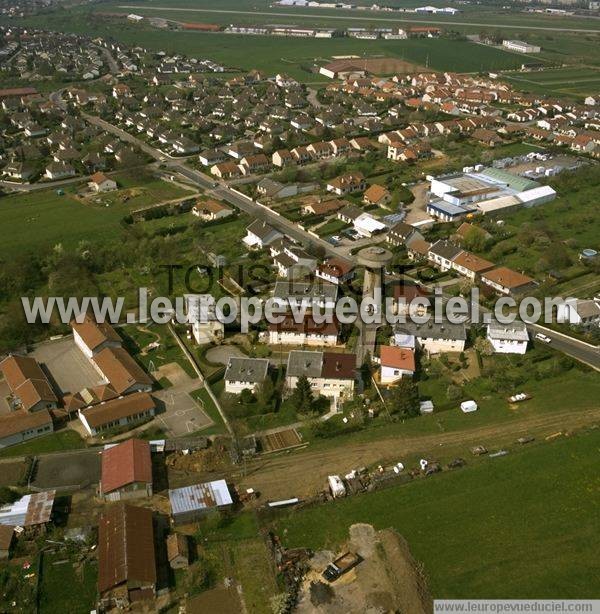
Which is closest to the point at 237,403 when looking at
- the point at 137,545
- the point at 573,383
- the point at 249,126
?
the point at 137,545

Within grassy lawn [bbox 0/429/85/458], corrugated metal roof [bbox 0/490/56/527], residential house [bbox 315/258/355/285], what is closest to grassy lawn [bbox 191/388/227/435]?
grassy lawn [bbox 0/429/85/458]

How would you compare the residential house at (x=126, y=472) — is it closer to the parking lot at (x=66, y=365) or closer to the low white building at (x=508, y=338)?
the parking lot at (x=66, y=365)

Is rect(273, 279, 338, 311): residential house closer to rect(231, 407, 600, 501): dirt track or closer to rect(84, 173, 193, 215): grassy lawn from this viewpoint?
rect(231, 407, 600, 501): dirt track

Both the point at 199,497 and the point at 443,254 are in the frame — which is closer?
the point at 199,497

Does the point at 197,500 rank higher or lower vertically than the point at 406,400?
lower

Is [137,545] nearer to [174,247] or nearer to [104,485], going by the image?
[104,485]

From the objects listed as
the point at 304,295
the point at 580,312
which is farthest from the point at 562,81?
the point at 304,295

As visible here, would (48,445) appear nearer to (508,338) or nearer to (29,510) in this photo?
(29,510)

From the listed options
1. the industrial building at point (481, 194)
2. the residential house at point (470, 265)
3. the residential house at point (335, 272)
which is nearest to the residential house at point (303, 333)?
the residential house at point (335, 272)
